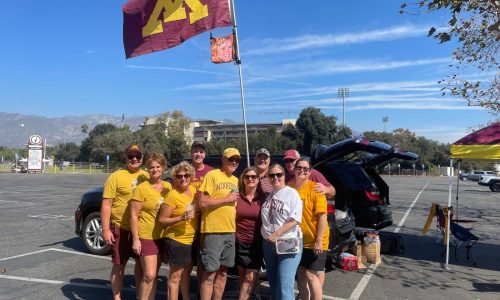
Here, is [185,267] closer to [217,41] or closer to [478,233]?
[217,41]

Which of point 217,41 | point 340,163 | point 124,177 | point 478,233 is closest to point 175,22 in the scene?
point 217,41

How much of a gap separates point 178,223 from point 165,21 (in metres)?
3.77

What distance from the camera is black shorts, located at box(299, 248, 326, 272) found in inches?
167

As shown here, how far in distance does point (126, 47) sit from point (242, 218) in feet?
13.8

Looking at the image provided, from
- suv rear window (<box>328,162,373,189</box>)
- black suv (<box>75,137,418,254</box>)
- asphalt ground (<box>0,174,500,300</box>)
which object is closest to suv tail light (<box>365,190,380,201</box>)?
black suv (<box>75,137,418,254</box>)

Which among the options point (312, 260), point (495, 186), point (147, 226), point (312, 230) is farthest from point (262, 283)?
point (495, 186)

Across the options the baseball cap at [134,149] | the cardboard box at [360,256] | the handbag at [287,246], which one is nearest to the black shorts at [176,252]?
the handbag at [287,246]

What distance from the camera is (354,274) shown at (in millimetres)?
6477

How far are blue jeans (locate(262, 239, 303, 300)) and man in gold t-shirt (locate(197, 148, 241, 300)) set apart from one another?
405mm

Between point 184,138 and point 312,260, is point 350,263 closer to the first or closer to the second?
point 312,260

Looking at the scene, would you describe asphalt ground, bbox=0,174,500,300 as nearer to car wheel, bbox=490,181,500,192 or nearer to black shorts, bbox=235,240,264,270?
black shorts, bbox=235,240,264,270

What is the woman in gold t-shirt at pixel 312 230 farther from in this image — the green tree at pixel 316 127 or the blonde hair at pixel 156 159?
the green tree at pixel 316 127

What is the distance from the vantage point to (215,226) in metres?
4.27

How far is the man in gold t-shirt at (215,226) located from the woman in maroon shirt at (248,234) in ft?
0.32
